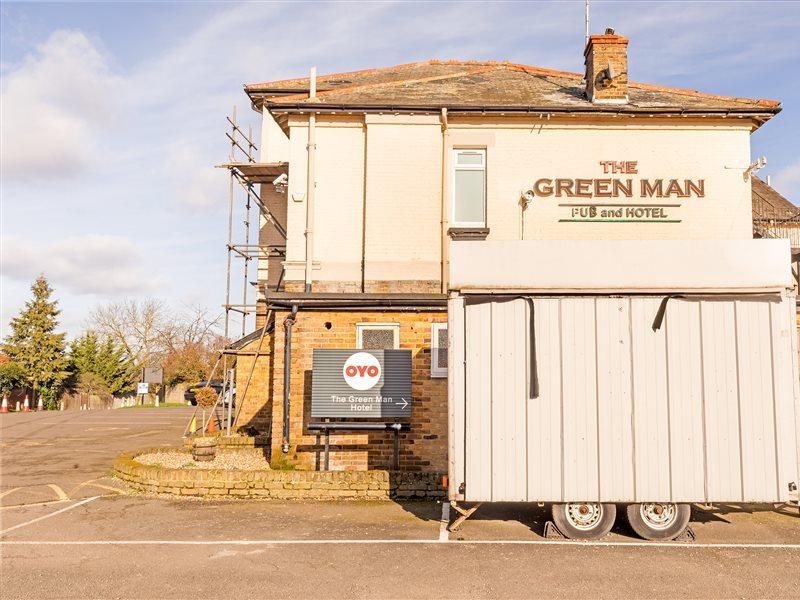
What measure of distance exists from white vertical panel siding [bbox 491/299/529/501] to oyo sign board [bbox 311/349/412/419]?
3401 millimetres

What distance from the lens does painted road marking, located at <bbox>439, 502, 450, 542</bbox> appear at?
316 inches

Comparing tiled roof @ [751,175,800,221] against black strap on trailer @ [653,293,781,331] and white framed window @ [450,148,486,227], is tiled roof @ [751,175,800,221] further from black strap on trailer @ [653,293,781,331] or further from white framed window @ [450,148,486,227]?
black strap on trailer @ [653,293,781,331]

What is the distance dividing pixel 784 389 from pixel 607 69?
329 inches

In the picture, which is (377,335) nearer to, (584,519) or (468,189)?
(468,189)

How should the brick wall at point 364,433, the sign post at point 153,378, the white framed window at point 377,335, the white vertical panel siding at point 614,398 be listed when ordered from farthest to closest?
the sign post at point 153,378, the white framed window at point 377,335, the brick wall at point 364,433, the white vertical panel siding at point 614,398

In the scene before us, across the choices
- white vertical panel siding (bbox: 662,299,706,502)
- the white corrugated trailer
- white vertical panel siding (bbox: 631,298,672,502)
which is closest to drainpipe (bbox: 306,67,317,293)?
the white corrugated trailer

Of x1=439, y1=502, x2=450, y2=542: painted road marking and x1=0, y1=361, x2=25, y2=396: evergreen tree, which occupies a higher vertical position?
x1=0, y1=361, x2=25, y2=396: evergreen tree

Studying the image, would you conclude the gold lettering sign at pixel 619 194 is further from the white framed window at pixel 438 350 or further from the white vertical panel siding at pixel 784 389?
the white vertical panel siding at pixel 784 389

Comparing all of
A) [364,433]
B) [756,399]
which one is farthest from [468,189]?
[756,399]

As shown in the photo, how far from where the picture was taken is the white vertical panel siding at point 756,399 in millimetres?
7426

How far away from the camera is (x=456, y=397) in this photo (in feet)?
25.5

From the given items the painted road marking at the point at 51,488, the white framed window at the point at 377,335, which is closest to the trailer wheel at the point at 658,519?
the white framed window at the point at 377,335

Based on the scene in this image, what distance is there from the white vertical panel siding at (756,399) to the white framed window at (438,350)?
5.01 metres

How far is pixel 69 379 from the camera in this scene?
135 feet
